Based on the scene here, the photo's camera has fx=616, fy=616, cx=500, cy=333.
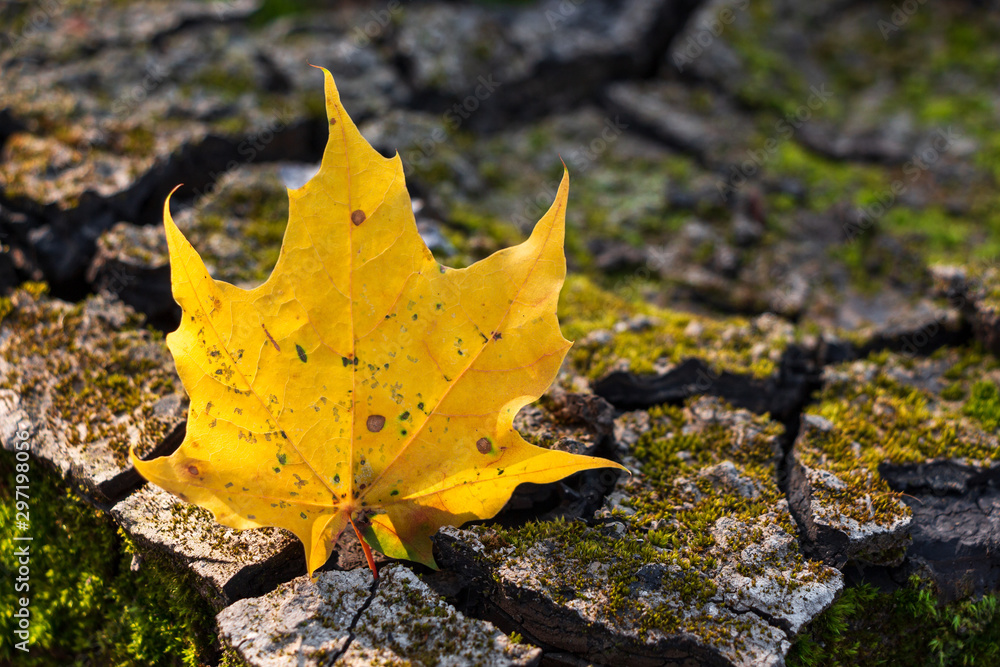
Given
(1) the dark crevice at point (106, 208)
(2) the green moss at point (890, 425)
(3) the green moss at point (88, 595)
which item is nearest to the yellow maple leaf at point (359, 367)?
(3) the green moss at point (88, 595)

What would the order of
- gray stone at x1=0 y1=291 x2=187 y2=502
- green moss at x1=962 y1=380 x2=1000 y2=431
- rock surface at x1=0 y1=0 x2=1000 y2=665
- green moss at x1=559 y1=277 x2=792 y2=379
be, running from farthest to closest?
green moss at x1=559 y1=277 x2=792 y2=379 < green moss at x1=962 y1=380 x2=1000 y2=431 < gray stone at x1=0 y1=291 x2=187 y2=502 < rock surface at x1=0 y1=0 x2=1000 y2=665

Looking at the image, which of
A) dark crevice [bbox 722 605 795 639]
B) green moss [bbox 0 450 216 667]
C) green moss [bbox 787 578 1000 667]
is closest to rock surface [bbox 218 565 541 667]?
green moss [bbox 0 450 216 667]

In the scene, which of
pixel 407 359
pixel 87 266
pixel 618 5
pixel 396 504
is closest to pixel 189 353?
pixel 407 359

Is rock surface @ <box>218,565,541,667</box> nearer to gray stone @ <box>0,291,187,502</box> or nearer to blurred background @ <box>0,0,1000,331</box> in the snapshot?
gray stone @ <box>0,291,187,502</box>

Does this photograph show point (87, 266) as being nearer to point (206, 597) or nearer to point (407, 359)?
point (206, 597)

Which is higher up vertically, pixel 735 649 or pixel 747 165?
pixel 747 165

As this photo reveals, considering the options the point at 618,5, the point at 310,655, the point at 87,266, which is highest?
the point at 618,5

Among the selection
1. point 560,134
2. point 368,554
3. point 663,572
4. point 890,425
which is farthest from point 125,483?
point 560,134

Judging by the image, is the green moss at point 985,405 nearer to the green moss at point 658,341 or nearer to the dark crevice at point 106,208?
the green moss at point 658,341

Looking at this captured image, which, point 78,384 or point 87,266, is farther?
point 87,266
